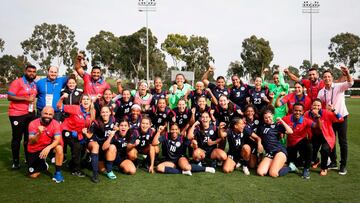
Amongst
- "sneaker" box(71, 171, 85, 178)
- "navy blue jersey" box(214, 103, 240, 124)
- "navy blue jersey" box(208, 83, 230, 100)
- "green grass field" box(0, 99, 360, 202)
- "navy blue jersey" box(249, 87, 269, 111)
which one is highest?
"navy blue jersey" box(208, 83, 230, 100)

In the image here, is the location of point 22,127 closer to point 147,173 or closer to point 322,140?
point 147,173

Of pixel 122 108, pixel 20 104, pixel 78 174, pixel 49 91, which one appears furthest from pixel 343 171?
pixel 20 104

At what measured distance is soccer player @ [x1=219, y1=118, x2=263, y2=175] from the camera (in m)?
5.04

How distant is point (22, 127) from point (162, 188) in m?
2.95

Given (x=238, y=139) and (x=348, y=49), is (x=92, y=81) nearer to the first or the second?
(x=238, y=139)

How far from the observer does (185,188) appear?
13.3 feet

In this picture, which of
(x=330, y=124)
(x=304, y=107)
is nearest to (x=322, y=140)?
(x=330, y=124)

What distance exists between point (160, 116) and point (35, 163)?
8.09ft

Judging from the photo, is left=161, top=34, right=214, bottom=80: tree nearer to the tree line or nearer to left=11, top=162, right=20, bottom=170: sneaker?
the tree line

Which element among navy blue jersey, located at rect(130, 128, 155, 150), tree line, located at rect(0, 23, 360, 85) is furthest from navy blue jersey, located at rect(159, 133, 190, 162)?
tree line, located at rect(0, 23, 360, 85)

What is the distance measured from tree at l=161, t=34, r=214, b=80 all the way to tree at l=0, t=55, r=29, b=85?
1195 inches

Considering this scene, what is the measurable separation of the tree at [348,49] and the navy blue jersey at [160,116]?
175 ft

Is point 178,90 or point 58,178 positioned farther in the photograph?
point 178,90

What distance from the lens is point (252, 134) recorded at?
514cm
